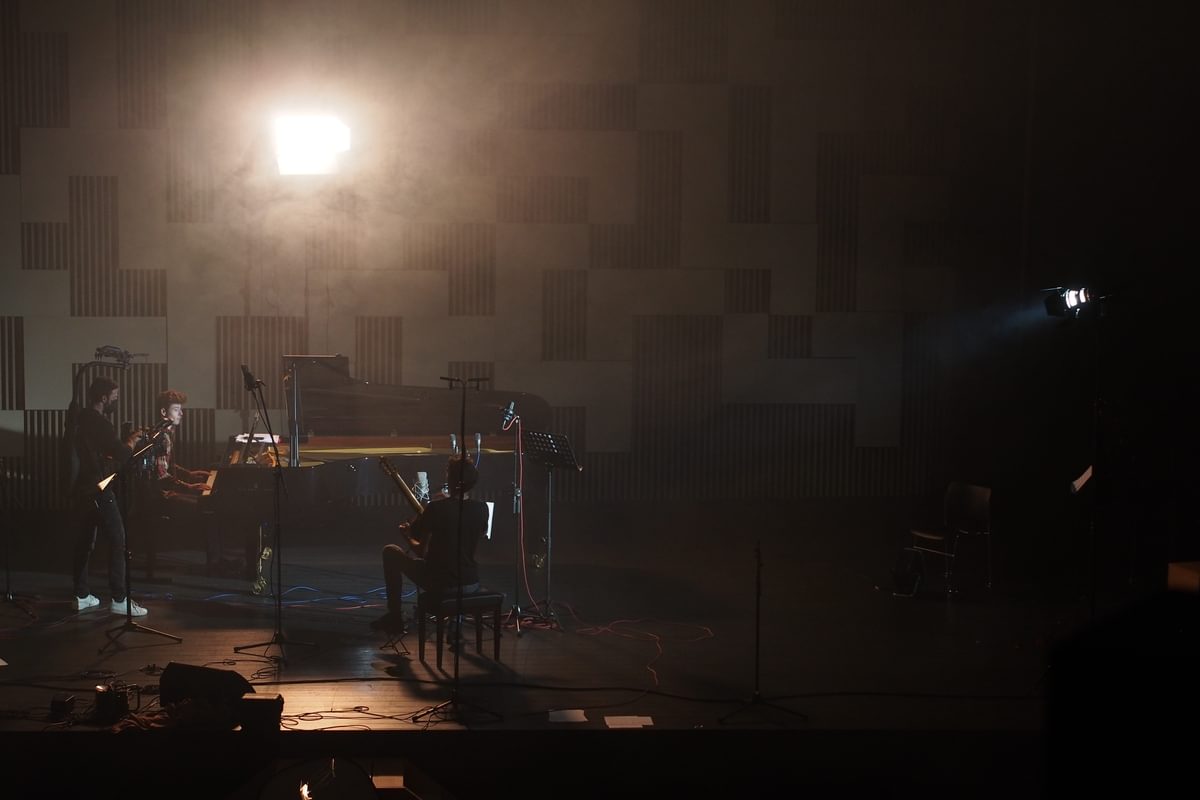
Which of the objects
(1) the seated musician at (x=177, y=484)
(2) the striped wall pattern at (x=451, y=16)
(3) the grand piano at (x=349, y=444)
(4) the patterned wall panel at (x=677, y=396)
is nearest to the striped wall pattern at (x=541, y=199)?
(4) the patterned wall panel at (x=677, y=396)

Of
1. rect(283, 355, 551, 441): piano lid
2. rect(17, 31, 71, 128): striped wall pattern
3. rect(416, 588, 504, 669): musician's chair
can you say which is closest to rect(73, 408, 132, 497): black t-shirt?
rect(283, 355, 551, 441): piano lid

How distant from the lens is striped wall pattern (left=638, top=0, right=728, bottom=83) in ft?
25.7

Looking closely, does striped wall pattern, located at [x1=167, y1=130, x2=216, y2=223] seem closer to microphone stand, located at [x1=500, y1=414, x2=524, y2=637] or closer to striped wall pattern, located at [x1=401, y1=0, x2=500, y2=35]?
striped wall pattern, located at [x1=401, y1=0, x2=500, y2=35]

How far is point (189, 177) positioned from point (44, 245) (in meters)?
1.18

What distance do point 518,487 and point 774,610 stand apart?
1702 millimetres

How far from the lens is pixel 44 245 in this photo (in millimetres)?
7582

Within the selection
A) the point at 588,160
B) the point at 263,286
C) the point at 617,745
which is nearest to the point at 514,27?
the point at 588,160

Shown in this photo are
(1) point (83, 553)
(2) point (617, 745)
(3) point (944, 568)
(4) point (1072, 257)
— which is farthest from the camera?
(4) point (1072, 257)

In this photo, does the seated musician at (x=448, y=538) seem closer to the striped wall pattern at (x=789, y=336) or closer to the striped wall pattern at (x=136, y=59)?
the striped wall pattern at (x=789, y=336)

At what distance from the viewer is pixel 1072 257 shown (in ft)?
25.9

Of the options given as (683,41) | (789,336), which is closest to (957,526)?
(789,336)

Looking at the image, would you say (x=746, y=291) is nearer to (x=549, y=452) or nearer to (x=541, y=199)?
(x=541, y=199)

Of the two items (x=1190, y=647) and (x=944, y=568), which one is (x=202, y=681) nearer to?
(x=1190, y=647)

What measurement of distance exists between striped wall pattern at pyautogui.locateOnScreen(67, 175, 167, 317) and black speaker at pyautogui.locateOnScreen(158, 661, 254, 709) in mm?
4329
